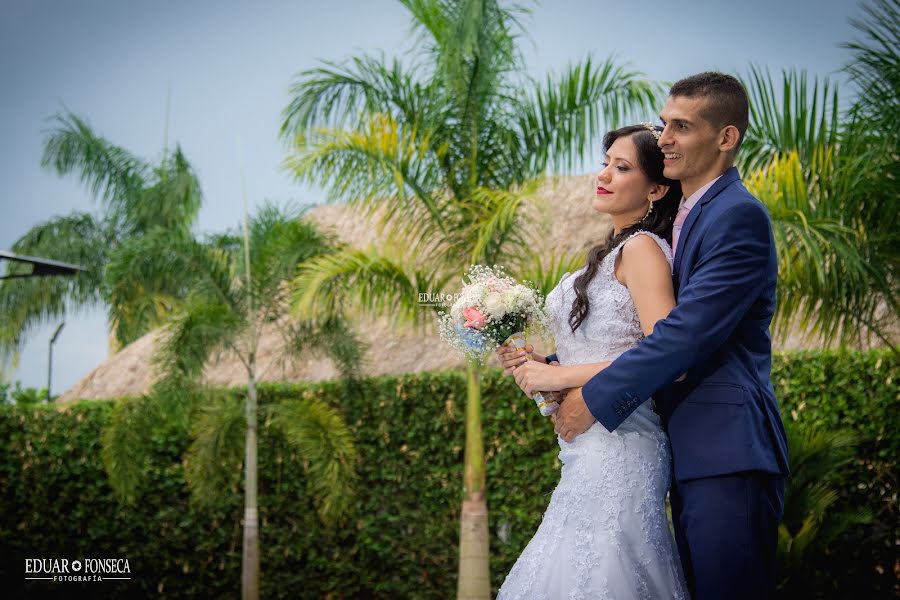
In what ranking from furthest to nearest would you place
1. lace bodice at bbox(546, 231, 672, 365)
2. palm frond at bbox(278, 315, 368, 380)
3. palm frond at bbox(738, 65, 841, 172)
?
1. palm frond at bbox(278, 315, 368, 380)
2. palm frond at bbox(738, 65, 841, 172)
3. lace bodice at bbox(546, 231, 672, 365)

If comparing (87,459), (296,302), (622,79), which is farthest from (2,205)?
(622,79)

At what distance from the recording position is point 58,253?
17.1m

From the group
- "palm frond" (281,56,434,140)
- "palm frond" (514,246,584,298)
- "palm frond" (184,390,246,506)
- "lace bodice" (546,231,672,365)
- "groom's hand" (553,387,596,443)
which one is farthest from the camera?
"palm frond" (184,390,246,506)

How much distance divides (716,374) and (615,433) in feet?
1.28

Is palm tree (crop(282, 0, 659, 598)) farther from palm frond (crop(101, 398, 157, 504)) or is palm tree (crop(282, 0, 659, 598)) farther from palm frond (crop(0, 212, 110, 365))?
palm frond (crop(0, 212, 110, 365))

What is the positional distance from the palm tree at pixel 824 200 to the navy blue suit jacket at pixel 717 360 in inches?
140

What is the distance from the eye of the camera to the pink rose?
2861 millimetres

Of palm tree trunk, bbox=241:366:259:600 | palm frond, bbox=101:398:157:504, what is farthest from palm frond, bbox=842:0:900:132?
palm frond, bbox=101:398:157:504

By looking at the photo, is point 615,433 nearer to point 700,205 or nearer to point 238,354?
point 700,205

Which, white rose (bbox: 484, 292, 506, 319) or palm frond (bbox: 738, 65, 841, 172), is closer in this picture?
white rose (bbox: 484, 292, 506, 319)

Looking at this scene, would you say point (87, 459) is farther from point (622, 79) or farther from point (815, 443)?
point (815, 443)

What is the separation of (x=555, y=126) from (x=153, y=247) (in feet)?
13.2

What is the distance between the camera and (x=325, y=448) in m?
8.80

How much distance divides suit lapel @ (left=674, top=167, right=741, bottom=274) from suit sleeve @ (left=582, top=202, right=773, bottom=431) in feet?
0.37
